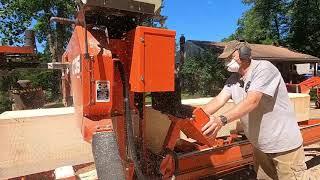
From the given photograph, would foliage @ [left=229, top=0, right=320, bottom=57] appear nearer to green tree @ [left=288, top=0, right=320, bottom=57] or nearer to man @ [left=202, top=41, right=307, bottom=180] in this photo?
green tree @ [left=288, top=0, right=320, bottom=57]

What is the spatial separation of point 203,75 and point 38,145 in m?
20.1

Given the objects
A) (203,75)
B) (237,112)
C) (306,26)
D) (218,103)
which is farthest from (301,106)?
(306,26)

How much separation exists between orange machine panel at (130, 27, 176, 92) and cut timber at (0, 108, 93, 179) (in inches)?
49.5

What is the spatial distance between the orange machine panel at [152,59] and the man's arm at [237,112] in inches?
21.3

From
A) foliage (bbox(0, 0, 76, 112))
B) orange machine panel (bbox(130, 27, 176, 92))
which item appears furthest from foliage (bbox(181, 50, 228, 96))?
orange machine panel (bbox(130, 27, 176, 92))

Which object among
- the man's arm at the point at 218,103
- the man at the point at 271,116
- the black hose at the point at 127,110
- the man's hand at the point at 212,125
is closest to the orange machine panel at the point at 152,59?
the black hose at the point at 127,110

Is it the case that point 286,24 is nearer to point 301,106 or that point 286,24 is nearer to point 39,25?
point 39,25

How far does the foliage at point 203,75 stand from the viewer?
23.4m

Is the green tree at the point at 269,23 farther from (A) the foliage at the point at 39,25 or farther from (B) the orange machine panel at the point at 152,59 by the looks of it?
(B) the orange machine panel at the point at 152,59

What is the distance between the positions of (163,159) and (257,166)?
106 cm

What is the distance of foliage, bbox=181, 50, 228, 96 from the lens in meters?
23.4

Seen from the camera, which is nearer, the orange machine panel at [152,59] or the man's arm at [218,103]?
the orange machine panel at [152,59]

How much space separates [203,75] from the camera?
23.2 m

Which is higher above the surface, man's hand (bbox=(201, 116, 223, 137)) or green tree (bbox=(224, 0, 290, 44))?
green tree (bbox=(224, 0, 290, 44))
